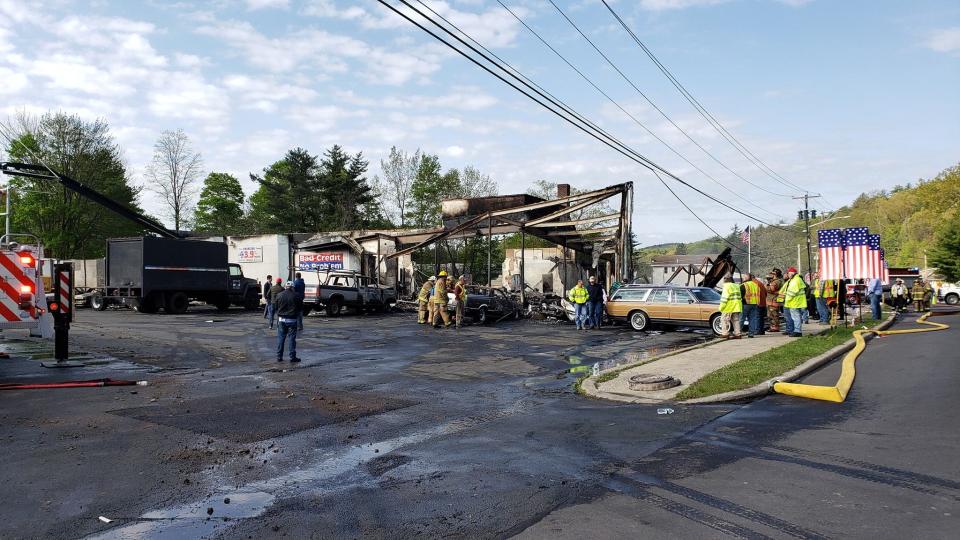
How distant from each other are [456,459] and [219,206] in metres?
70.1

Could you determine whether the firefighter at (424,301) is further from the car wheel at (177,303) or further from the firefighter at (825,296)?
the firefighter at (825,296)

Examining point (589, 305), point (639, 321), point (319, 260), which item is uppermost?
point (319, 260)

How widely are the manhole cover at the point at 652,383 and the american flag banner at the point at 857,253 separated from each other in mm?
13538

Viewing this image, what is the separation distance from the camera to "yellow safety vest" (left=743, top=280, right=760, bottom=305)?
16.3 m

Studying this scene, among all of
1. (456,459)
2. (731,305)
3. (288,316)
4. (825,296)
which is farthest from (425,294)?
(456,459)

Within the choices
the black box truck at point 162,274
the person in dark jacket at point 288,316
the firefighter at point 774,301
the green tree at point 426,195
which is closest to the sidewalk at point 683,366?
the firefighter at point 774,301

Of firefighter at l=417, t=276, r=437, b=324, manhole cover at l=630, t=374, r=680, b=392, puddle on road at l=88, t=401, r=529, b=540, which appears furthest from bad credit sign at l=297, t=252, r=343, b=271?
puddle on road at l=88, t=401, r=529, b=540

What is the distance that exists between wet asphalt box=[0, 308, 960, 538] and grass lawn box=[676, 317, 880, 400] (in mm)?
663

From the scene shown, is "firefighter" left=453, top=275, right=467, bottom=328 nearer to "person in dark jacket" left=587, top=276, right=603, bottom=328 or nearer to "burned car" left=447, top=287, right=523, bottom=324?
"burned car" left=447, top=287, right=523, bottom=324

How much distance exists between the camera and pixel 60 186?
146ft

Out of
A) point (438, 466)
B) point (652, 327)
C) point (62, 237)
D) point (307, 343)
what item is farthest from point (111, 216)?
point (438, 466)

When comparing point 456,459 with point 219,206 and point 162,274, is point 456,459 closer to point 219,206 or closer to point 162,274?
point 162,274

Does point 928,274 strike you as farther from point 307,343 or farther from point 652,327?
point 307,343

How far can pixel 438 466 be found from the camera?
18.6ft
